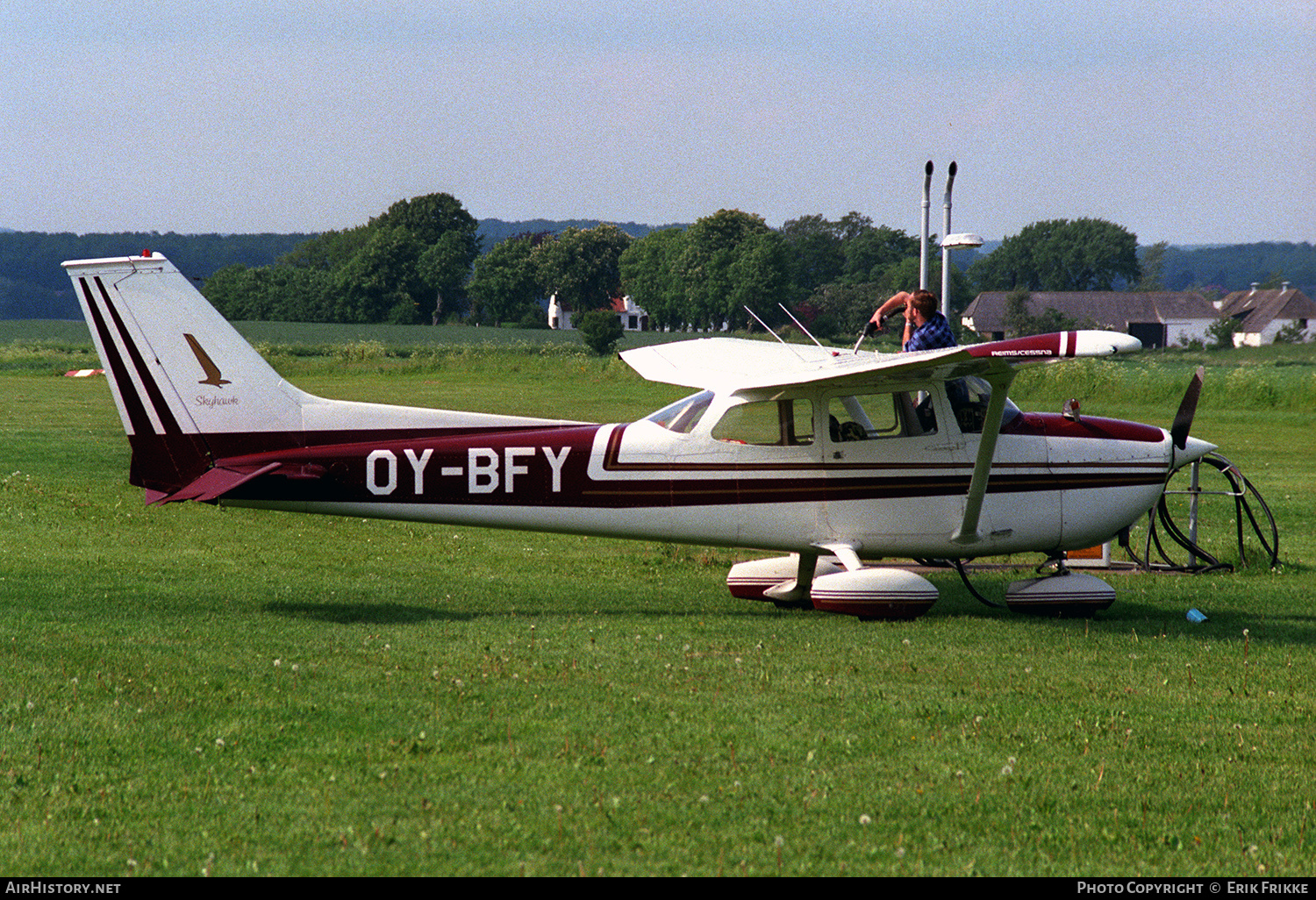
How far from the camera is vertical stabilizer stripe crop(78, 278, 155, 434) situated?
33.0ft

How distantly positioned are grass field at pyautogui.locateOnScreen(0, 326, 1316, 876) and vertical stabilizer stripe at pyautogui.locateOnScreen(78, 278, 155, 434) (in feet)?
5.29

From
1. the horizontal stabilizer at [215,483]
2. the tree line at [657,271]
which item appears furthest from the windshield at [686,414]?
the tree line at [657,271]

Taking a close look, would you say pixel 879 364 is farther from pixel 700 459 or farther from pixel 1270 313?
pixel 1270 313

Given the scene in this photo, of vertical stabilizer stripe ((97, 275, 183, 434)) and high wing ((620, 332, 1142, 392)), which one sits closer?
high wing ((620, 332, 1142, 392))

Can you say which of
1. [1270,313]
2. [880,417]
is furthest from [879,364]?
[1270,313]

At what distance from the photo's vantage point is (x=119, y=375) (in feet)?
33.4

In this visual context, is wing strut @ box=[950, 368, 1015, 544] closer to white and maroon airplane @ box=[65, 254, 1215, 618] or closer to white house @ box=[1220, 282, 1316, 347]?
white and maroon airplane @ box=[65, 254, 1215, 618]

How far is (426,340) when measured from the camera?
74.3 meters

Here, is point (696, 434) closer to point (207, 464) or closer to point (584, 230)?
point (207, 464)

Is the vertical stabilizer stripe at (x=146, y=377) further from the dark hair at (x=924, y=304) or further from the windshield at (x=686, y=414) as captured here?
the dark hair at (x=924, y=304)

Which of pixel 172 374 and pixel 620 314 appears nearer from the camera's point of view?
pixel 172 374

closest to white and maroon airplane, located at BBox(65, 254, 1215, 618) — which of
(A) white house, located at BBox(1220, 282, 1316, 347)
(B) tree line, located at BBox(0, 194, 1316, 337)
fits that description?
(B) tree line, located at BBox(0, 194, 1316, 337)

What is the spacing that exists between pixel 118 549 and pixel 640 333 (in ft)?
188

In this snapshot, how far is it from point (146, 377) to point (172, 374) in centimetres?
22
